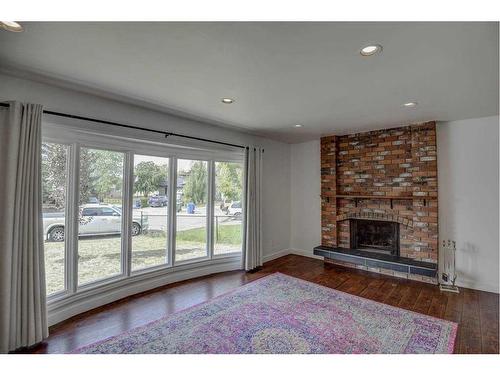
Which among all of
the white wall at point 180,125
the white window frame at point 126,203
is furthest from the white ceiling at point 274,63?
the white window frame at point 126,203

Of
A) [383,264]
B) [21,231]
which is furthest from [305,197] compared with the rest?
[21,231]

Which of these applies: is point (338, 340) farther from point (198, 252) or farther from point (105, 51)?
point (105, 51)

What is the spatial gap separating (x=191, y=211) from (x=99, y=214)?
1.31m

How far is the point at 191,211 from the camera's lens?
152 inches

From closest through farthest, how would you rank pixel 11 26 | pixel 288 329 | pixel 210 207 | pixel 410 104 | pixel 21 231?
1. pixel 11 26
2. pixel 21 231
3. pixel 288 329
4. pixel 410 104
5. pixel 210 207

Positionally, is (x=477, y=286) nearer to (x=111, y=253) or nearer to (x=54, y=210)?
(x=111, y=253)

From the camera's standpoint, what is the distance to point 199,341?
2.15 meters

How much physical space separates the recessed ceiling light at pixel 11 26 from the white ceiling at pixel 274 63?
0.14ft

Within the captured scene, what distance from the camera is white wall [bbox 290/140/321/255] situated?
502 cm

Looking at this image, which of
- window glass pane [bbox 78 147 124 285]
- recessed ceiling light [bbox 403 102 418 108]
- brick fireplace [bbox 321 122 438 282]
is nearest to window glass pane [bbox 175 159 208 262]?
window glass pane [bbox 78 147 124 285]
